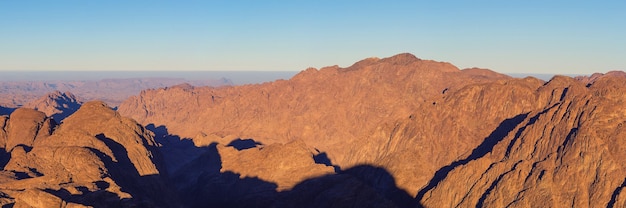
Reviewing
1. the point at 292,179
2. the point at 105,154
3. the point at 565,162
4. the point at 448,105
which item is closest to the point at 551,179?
the point at 565,162

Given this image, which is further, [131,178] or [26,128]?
[26,128]

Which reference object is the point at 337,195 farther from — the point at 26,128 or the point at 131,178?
the point at 26,128

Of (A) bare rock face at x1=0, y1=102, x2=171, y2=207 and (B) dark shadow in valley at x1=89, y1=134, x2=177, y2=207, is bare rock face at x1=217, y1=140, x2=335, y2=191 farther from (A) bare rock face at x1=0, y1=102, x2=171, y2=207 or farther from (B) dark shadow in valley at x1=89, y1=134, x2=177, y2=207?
(A) bare rock face at x1=0, y1=102, x2=171, y2=207

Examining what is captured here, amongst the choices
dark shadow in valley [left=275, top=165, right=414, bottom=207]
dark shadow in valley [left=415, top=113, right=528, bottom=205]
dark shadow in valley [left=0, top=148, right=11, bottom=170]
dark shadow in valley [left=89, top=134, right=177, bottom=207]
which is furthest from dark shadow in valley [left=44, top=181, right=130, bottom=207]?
dark shadow in valley [left=415, top=113, right=528, bottom=205]

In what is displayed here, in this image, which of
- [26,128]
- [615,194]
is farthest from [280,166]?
[615,194]

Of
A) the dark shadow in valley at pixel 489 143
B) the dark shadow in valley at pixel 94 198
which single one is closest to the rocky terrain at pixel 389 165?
the dark shadow in valley at pixel 94 198
